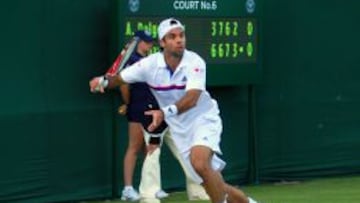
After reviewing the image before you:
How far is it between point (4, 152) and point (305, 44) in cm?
455

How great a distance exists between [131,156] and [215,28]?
193 cm

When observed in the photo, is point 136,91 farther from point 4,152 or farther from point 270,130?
point 270,130

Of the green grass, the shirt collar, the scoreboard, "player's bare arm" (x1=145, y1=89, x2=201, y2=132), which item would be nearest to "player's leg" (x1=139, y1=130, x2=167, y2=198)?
the green grass

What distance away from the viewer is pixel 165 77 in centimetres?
897

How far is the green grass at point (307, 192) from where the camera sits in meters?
11.4

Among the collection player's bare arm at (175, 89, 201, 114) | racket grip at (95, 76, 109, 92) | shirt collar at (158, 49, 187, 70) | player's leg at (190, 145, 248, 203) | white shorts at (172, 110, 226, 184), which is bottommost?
player's leg at (190, 145, 248, 203)

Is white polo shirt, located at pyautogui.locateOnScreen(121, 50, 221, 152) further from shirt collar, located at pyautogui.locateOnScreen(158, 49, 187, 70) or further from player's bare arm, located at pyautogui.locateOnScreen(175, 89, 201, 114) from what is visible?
player's bare arm, located at pyautogui.locateOnScreen(175, 89, 201, 114)

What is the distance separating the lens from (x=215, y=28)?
12273 mm

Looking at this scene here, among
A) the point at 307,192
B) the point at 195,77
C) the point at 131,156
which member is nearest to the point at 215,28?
the point at 131,156

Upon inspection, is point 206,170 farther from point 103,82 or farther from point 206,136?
point 103,82

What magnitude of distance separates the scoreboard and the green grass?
134 cm

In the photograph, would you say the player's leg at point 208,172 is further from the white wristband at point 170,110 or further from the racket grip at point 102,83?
the racket grip at point 102,83

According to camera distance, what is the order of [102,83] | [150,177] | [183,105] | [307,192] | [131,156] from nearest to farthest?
[183,105] → [102,83] → [150,177] → [131,156] → [307,192]

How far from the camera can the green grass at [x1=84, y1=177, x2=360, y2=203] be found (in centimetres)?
1137
